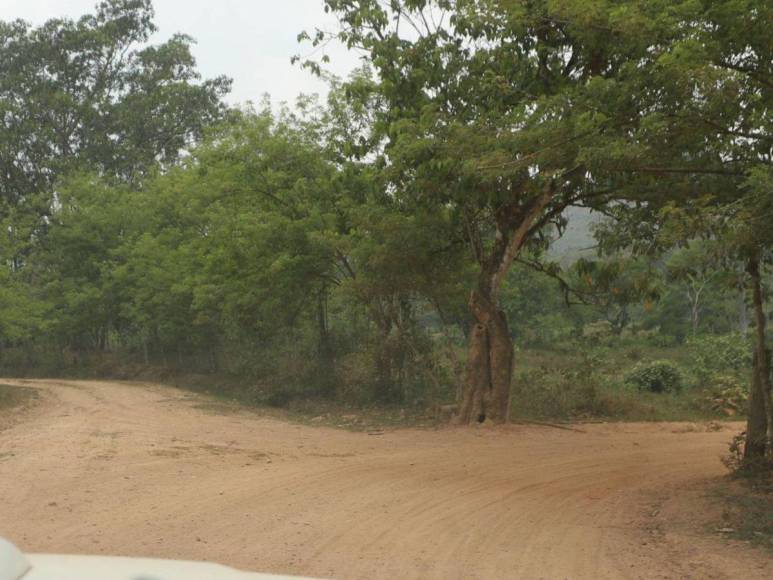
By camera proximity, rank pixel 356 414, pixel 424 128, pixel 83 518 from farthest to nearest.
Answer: pixel 356 414 < pixel 424 128 < pixel 83 518

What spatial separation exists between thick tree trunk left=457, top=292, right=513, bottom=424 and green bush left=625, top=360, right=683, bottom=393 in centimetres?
832

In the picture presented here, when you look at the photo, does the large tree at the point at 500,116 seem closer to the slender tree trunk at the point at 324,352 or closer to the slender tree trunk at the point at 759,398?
the slender tree trunk at the point at 759,398

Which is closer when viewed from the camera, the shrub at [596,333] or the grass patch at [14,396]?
the grass patch at [14,396]

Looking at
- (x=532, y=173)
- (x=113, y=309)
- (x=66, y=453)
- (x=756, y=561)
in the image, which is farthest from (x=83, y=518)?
(x=113, y=309)

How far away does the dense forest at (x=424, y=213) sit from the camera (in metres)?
9.98

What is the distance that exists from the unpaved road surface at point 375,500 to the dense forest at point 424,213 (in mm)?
2565

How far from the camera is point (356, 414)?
21.5m

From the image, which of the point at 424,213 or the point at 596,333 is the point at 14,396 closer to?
the point at 424,213

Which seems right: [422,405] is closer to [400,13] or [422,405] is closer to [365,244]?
[365,244]

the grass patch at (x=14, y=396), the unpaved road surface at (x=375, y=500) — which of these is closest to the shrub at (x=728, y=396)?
the unpaved road surface at (x=375, y=500)

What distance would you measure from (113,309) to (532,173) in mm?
30735

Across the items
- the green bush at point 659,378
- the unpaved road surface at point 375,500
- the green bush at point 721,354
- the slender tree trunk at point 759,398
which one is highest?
the green bush at point 721,354

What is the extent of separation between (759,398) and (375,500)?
17.0ft

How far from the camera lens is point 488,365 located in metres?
18.2
